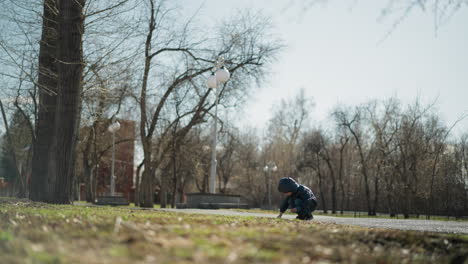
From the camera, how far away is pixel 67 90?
40.1 feet

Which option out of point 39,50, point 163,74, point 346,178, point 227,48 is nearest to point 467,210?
point 346,178

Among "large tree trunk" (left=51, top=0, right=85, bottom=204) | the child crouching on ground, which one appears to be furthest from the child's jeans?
"large tree trunk" (left=51, top=0, right=85, bottom=204)

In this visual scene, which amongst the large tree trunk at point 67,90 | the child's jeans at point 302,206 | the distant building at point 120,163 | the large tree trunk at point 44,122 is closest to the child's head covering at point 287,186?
the child's jeans at point 302,206

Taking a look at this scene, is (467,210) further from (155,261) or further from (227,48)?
(155,261)

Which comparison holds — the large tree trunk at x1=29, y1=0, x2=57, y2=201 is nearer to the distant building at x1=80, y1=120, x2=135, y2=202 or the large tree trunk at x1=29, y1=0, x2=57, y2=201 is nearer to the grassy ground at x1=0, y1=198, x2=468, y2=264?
the grassy ground at x1=0, y1=198, x2=468, y2=264

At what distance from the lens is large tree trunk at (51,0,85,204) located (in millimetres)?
12109

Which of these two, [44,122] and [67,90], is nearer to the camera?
[67,90]

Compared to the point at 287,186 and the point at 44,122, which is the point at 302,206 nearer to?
the point at 287,186

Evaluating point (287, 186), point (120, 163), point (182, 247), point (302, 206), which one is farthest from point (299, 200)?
point (120, 163)

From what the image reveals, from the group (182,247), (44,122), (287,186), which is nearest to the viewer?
(182,247)

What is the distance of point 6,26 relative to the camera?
42.3ft

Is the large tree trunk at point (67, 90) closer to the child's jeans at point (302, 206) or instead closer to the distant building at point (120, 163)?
the child's jeans at point (302, 206)

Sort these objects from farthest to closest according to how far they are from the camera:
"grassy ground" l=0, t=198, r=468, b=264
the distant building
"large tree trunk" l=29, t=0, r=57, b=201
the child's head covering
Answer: the distant building, "large tree trunk" l=29, t=0, r=57, b=201, the child's head covering, "grassy ground" l=0, t=198, r=468, b=264

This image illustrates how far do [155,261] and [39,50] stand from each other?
535 inches
